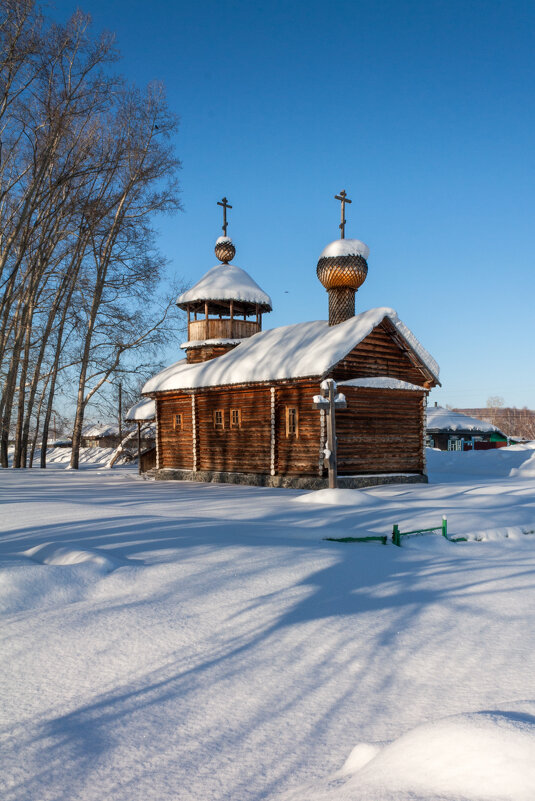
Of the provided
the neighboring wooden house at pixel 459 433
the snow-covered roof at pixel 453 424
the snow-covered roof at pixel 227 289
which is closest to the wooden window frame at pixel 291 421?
the snow-covered roof at pixel 227 289

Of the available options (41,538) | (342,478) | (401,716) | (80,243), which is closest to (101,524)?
(41,538)

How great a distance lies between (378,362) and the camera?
20.3 m

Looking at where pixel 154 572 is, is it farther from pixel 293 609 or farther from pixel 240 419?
pixel 240 419

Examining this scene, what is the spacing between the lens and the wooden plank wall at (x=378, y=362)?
19.3 metres

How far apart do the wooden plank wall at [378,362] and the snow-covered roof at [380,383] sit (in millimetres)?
298

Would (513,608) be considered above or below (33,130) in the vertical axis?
below

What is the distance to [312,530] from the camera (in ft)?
32.8

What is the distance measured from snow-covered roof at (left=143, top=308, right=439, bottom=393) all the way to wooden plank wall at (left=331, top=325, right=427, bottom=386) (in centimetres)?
61

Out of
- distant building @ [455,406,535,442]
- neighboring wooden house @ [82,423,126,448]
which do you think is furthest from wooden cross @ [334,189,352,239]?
distant building @ [455,406,535,442]

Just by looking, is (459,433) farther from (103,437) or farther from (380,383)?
(103,437)

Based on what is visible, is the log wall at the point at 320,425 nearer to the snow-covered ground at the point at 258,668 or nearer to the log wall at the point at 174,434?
the log wall at the point at 174,434

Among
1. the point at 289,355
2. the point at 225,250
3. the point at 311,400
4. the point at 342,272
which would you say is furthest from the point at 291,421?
the point at 225,250

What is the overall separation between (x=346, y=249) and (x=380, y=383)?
532 centimetres

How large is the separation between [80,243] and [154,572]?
75.0 feet
